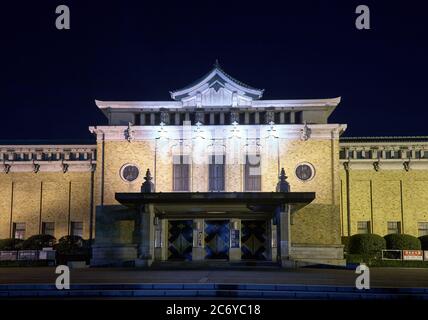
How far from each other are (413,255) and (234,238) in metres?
11.6

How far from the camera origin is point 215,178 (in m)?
43.5

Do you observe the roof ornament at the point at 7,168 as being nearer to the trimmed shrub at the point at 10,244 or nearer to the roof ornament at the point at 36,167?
the roof ornament at the point at 36,167

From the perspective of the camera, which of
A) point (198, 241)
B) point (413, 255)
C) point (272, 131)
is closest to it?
point (413, 255)

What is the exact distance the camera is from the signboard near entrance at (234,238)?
136ft

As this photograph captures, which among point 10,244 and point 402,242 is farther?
point 10,244

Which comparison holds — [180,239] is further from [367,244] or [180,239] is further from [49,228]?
[367,244]

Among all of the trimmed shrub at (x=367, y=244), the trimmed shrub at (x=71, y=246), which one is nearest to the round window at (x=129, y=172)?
the trimmed shrub at (x=71, y=246)

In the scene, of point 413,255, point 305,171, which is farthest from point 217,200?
point 413,255

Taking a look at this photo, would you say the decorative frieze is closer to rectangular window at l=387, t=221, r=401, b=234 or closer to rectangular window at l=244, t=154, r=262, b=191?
rectangular window at l=244, t=154, r=262, b=191

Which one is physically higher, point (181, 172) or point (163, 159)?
point (163, 159)

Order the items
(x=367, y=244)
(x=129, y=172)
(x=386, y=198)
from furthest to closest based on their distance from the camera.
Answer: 1. (x=386, y=198)
2. (x=129, y=172)
3. (x=367, y=244)

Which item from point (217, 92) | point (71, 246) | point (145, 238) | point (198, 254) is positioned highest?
point (217, 92)

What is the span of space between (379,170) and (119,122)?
812 inches
